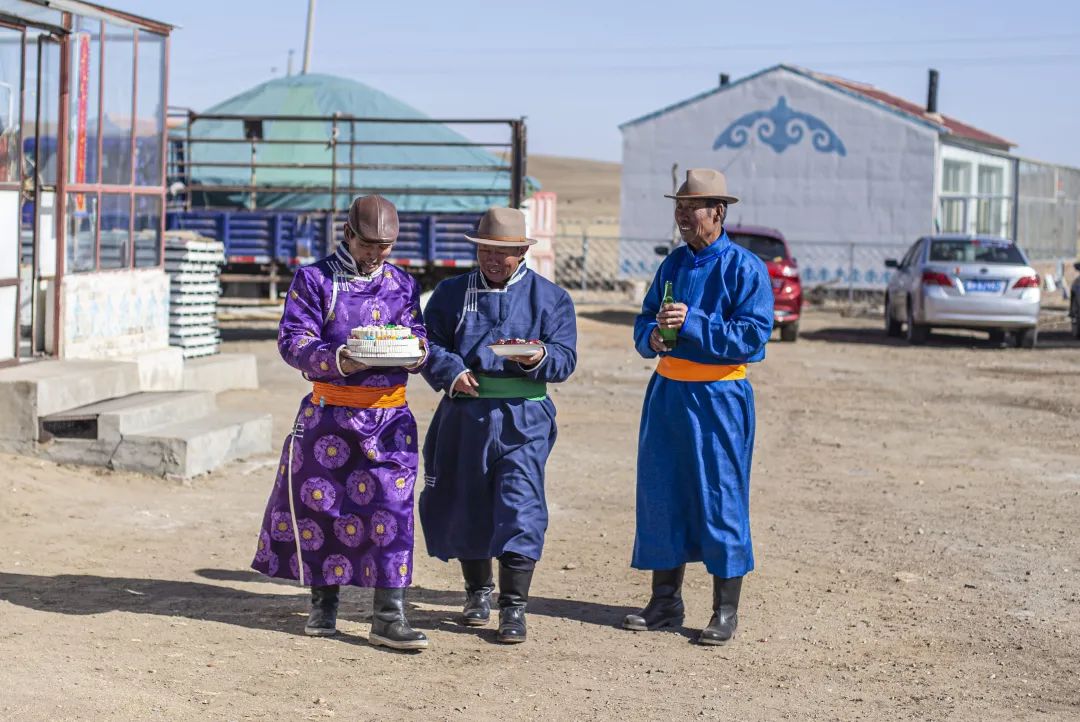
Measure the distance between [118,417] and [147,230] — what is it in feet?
10.2

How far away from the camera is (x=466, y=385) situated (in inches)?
247

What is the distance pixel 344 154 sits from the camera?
2930 centimetres

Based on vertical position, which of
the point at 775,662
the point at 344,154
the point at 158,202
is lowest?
the point at 775,662

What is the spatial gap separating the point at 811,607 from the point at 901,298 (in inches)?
625

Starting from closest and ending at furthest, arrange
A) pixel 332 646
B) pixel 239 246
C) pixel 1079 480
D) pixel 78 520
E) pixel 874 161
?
1. pixel 332 646
2. pixel 78 520
3. pixel 1079 480
4. pixel 239 246
5. pixel 874 161

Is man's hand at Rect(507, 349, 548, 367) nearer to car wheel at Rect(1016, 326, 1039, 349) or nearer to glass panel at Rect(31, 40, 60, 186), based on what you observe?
glass panel at Rect(31, 40, 60, 186)

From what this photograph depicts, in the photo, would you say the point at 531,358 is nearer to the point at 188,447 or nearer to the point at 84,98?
the point at 188,447

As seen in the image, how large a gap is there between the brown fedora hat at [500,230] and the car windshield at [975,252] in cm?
1584

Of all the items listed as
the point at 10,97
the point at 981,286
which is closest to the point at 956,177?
the point at 981,286

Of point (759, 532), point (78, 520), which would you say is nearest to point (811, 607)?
point (759, 532)

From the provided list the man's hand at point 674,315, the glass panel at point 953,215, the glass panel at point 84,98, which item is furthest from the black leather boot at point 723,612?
the glass panel at point 953,215

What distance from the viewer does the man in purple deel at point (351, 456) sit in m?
6.16

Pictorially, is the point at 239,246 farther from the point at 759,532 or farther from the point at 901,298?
the point at 759,532

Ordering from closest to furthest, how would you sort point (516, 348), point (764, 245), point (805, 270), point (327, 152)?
point (516, 348)
point (764, 245)
point (327, 152)
point (805, 270)
